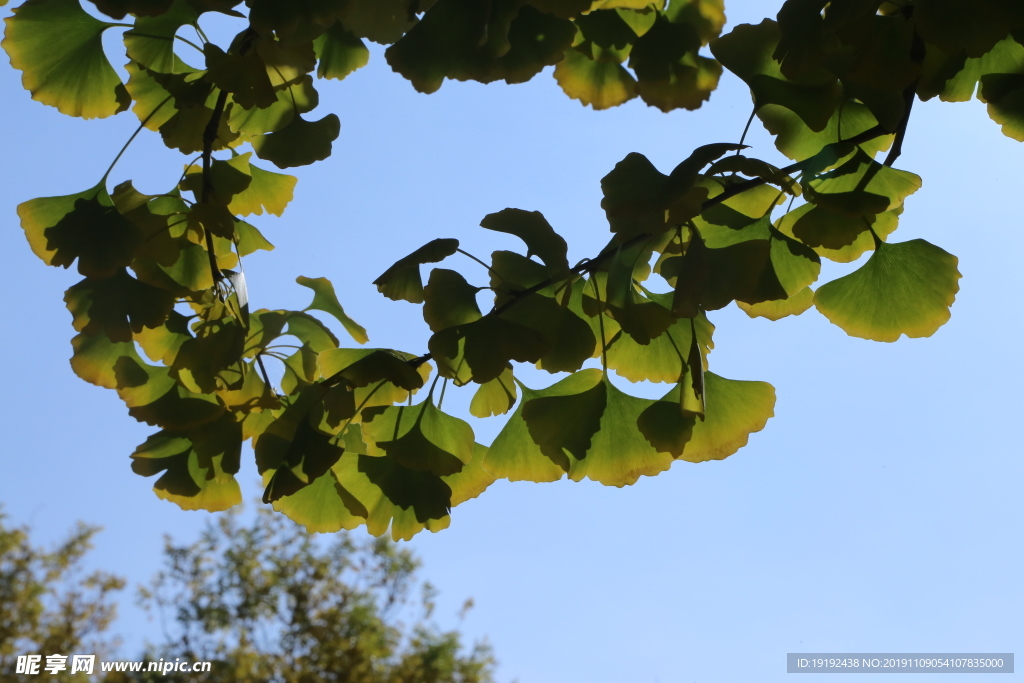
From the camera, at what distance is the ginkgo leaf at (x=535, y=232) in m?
0.52

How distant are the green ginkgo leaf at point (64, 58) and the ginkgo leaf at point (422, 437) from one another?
0.42m

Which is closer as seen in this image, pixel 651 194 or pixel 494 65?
pixel 651 194

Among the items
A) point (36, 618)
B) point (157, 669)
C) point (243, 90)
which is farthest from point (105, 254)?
point (36, 618)

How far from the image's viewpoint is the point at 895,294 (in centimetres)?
55

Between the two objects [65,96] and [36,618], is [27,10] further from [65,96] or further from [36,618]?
[36,618]

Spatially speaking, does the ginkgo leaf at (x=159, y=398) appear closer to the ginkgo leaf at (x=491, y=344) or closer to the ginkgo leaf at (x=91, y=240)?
the ginkgo leaf at (x=91, y=240)

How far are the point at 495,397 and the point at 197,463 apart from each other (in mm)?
334

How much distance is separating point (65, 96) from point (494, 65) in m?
0.45

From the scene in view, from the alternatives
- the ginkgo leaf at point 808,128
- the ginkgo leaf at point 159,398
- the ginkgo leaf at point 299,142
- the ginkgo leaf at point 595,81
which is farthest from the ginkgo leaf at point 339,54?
the ginkgo leaf at point 808,128

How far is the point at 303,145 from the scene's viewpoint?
29.7 inches

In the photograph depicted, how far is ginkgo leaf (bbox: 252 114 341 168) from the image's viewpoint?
0.75 m

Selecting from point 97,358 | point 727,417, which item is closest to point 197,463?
point 97,358

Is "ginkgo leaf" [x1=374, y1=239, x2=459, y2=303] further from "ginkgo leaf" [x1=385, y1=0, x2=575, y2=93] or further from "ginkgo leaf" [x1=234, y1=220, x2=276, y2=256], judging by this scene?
"ginkgo leaf" [x1=234, y1=220, x2=276, y2=256]

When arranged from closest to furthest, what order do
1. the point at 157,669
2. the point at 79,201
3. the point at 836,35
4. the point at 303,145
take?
the point at 836,35 → the point at 79,201 → the point at 303,145 → the point at 157,669
